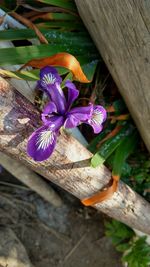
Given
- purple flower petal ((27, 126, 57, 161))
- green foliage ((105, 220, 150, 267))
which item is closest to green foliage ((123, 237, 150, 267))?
green foliage ((105, 220, 150, 267))

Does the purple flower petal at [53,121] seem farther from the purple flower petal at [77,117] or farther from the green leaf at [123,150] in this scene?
the green leaf at [123,150]

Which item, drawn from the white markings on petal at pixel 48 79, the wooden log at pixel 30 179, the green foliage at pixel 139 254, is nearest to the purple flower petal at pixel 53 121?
the white markings on petal at pixel 48 79

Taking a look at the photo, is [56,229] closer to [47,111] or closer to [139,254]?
[139,254]

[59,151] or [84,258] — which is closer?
[59,151]

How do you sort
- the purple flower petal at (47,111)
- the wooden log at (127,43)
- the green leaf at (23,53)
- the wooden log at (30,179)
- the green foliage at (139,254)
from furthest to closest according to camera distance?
1. the wooden log at (30,179)
2. the green foliage at (139,254)
3. the green leaf at (23,53)
4. the wooden log at (127,43)
5. the purple flower petal at (47,111)

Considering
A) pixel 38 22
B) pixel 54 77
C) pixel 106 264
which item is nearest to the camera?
pixel 54 77

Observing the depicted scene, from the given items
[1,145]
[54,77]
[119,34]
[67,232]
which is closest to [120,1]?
[119,34]

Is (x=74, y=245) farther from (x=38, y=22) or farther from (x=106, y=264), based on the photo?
(x=38, y=22)

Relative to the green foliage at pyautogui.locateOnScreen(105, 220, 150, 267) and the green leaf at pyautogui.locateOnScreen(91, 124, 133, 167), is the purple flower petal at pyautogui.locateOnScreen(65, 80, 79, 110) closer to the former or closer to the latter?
the green leaf at pyautogui.locateOnScreen(91, 124, 133, 167)

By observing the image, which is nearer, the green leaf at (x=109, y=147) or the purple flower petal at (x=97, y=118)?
the purple flower petal at (x=97, y=118)
